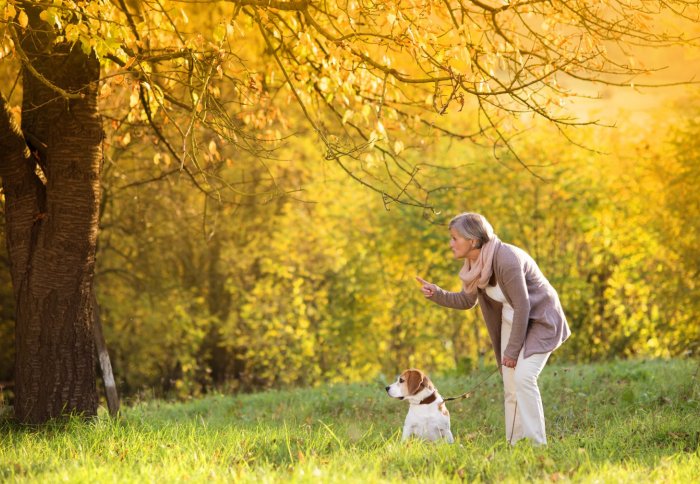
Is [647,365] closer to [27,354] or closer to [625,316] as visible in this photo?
[625,316]

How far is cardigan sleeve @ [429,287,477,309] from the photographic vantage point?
6555mm

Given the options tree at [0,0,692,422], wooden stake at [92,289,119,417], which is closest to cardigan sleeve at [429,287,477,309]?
tree at [0,0,692,422]

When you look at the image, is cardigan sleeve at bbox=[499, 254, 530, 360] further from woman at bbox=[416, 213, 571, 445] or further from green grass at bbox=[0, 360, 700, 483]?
green grass at bbox=[0, 360, 700, 483]

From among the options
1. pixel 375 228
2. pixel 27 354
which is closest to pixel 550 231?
pixel 375 228

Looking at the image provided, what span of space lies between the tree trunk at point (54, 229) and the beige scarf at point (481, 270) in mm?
3221

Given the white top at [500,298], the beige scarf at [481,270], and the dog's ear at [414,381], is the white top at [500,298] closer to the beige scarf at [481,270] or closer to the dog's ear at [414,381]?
the beige scarf at [481,270]

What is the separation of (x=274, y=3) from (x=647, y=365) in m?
6.90

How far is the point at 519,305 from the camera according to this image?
597 cm

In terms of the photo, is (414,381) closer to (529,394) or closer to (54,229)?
(529,394)

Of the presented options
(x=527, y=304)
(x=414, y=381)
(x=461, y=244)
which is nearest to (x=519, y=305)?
(x=527, y=304)

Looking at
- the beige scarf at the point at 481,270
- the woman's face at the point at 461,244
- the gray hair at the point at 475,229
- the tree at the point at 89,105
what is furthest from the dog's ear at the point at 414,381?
the tree at the point at 89,105

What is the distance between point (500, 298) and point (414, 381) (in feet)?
2.93

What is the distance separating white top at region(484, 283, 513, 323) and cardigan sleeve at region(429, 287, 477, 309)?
21 centimetres

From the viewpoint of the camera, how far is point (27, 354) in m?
6.98
